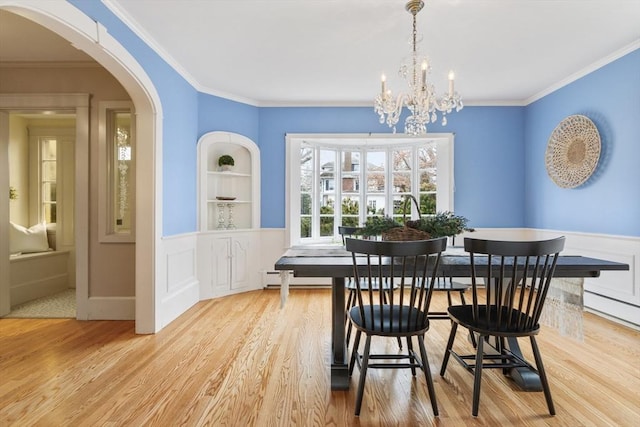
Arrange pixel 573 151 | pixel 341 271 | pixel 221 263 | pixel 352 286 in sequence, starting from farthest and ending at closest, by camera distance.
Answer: pixel 221 263 < pixel 573 151 < pixel 352 286 < pixel 341 271

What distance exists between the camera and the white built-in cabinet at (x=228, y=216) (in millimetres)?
4207

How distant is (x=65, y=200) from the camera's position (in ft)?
16.1

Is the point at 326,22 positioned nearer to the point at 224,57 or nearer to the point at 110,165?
the point at 224,57

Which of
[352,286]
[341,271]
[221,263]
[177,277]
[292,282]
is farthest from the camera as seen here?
[292,282]

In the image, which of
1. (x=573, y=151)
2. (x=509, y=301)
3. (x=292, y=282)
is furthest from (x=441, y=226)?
(x=292, y=282)

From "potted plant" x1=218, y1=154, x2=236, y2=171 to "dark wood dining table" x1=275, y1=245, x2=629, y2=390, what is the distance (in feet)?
8.22

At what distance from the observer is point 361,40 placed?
3080 millimetres

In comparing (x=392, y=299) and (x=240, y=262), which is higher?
(x=392, y=299)

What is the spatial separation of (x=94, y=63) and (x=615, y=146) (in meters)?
5.35

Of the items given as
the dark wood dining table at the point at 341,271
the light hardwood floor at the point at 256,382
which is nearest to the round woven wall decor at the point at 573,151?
the light hardwood floor at the point at 256,382

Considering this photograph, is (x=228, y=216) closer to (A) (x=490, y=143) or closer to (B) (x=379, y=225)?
(B) (x=379, y=225)

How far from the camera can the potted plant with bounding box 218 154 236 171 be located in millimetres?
4430

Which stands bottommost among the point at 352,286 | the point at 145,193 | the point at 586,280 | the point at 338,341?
the point at 338,341

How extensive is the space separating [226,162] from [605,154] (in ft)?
14.2
